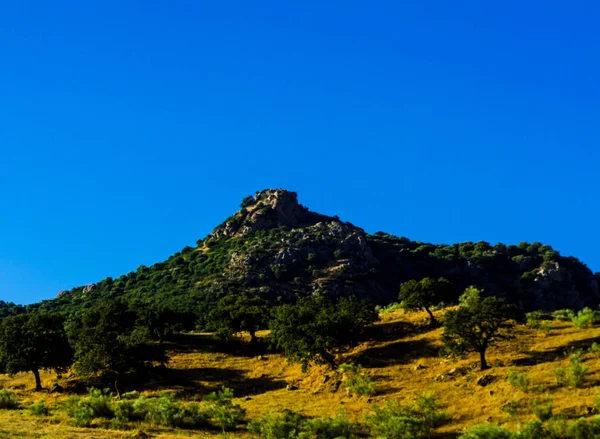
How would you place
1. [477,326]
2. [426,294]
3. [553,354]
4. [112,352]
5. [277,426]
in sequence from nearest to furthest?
[277,426] → [553,354] → [477,326] → [112,352] → [426,294]

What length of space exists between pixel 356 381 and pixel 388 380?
3408mm

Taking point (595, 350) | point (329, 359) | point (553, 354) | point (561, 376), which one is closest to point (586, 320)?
point (553, 354)

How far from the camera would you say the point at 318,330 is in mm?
57625

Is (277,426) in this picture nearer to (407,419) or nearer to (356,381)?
(407,419)

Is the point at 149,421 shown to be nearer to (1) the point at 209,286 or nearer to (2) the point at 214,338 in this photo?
(2) the point at 214,338

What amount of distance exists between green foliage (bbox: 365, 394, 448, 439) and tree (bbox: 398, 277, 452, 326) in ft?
87.8

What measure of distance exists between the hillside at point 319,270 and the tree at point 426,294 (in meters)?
56.7

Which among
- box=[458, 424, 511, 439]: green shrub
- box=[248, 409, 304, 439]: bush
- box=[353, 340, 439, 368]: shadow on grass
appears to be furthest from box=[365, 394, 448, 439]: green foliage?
box=[353, 340, 439, 368]: shadow on grass

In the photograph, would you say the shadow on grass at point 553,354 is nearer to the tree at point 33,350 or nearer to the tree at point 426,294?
the tree at point 426,294

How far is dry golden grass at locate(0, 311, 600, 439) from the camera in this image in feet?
122

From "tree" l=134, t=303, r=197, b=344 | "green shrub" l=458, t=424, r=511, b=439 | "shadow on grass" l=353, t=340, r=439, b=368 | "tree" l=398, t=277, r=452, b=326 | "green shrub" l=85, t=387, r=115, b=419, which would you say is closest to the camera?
"green shrub" l=458, t=424, r=511, b=439

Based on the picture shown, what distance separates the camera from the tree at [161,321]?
2955 inches

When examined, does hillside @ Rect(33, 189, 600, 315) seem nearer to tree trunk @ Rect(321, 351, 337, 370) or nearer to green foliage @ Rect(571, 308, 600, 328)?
tree trunk @ Rect(321, 351, 337, 370)

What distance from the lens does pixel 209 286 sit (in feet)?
433
